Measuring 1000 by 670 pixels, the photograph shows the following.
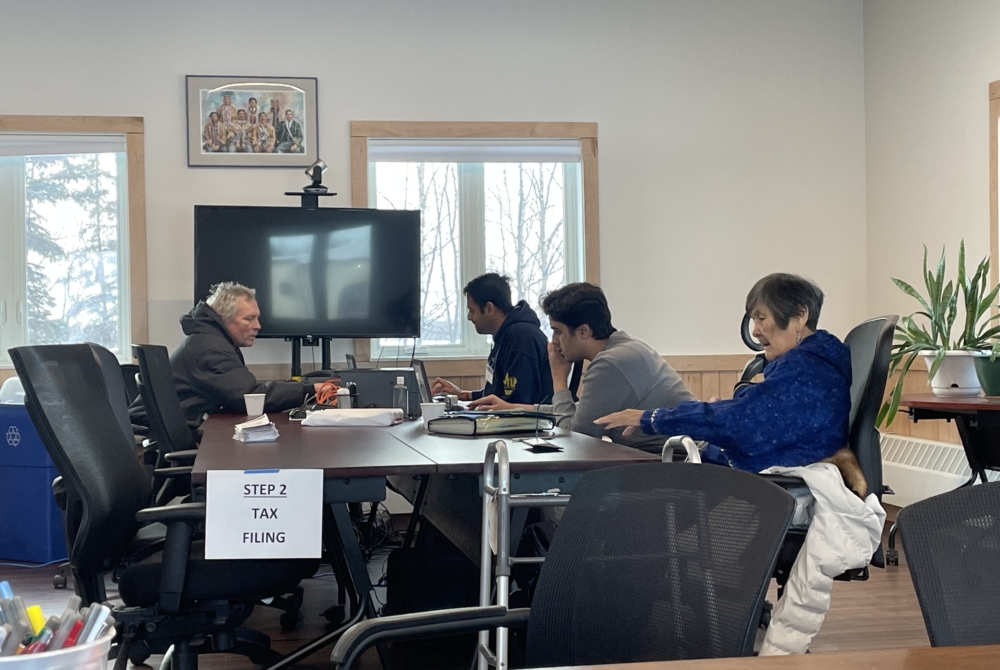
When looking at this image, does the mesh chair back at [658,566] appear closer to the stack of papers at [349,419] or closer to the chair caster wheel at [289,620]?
the stack of papers at [349,419]

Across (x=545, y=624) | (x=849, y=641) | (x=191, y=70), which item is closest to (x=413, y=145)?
(x=191, y=70)

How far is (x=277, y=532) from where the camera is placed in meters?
2.08

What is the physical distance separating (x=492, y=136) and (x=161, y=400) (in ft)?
9.91

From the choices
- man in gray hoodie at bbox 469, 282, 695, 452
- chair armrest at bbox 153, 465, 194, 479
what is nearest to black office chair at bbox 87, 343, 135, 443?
chair armrest at bbox 153, 465, 194, 479

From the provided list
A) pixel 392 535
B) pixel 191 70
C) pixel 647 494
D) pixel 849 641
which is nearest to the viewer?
pixel 647 494

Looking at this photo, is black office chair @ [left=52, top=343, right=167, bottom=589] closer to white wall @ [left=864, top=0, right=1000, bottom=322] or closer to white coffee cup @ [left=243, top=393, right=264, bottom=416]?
white coffee cup @ [left=243, top=393, right=264, bottom=416]

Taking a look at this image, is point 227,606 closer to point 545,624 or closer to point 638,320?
point 545,624

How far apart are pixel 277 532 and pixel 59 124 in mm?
4174

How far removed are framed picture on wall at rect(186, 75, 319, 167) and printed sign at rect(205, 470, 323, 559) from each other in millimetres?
3813

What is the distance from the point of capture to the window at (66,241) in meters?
5.49

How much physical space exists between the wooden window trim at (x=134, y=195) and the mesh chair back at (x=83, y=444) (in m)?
3.12

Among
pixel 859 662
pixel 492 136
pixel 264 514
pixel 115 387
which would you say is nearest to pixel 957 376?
pixel 492 136

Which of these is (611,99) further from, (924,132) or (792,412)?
A: (792,412)

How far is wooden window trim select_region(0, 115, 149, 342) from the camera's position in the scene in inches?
214
